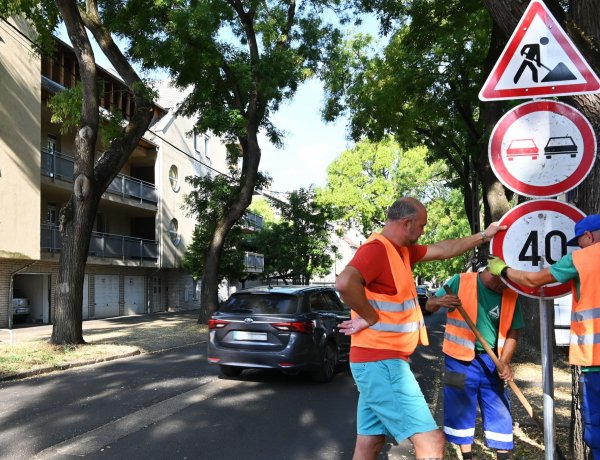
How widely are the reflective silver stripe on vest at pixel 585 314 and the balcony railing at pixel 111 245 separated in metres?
21.9

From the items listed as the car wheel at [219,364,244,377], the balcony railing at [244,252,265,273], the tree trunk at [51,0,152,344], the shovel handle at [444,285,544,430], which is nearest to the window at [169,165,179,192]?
the balcony railing at [244,252,265,273]

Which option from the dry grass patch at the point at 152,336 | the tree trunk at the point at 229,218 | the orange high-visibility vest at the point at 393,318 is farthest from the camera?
the tree trunk at the point at 229,218

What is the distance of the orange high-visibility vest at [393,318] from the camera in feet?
11.3

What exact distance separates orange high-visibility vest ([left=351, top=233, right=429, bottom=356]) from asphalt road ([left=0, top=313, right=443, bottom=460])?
91.9 inches

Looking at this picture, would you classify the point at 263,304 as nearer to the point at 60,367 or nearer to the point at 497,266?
the point at 60,367

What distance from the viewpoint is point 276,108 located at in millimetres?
21422

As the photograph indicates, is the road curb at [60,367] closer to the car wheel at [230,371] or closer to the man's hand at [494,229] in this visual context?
the car wheel at [230,371]

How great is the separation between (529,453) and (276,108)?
17733 mm

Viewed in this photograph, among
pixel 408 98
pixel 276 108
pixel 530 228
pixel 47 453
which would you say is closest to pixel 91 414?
pixel 47 453

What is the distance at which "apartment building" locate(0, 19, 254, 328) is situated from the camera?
19.9m

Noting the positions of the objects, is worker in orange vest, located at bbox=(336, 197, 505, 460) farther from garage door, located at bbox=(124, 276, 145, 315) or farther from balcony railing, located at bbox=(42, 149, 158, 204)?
garage door, located at bbox=(124, 276, 145, 315)

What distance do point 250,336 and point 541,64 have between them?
6526 millimetres

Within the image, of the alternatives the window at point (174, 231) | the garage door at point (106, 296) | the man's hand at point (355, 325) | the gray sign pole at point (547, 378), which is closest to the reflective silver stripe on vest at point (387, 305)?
the man's hand at point (355, 325)

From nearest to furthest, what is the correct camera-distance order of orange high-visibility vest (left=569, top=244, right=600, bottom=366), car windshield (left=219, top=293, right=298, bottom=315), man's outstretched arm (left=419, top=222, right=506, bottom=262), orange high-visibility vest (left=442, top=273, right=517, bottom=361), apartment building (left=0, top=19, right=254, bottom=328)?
orange high-visibility vest (left=569, top=244, right=600, bottom=366) → man's outstretched arm (left=419, top=222, right=506, bottom=262) → orange high-visibility vest (left=442, top=273, right=517, bottom=361) → car windshield (left=219, top=293, right=298, bottom=315) → apartment building (left=0, top=19, right=254, bottom=328)
